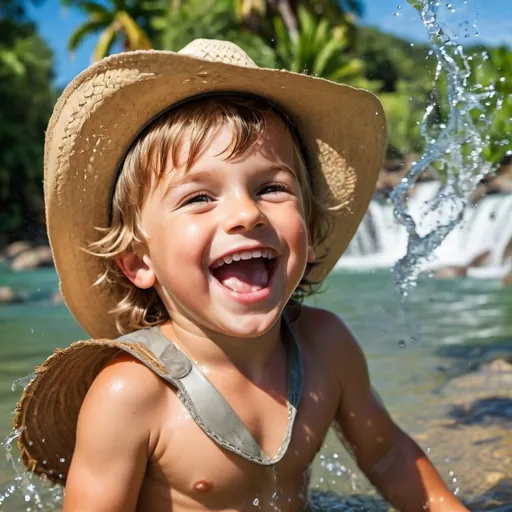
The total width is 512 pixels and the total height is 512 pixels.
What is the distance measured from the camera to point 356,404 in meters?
2.19

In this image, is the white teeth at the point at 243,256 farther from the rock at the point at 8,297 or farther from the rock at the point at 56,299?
the rock at the point at 8,297

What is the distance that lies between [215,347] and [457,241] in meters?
13.2

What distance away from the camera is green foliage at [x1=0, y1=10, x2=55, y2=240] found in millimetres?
23688

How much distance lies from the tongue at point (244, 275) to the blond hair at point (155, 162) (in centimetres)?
24

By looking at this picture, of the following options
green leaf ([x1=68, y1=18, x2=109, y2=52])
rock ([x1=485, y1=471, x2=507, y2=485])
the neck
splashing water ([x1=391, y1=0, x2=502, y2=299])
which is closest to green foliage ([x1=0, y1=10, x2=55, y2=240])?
green leaf ([x1=68, y1=18, x2=109, y2=52])

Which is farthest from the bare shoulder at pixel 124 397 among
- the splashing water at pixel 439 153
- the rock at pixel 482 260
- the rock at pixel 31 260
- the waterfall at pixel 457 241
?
the rock at pixel 31 260

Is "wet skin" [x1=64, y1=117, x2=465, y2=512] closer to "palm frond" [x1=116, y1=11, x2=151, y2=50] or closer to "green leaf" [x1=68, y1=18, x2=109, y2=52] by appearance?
"palm frond" [x1=116, y1=11, x2=151, y2=50]

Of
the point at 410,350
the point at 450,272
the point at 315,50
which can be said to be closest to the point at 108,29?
A: the point at 315,50

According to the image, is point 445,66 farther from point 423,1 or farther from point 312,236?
point 312,236

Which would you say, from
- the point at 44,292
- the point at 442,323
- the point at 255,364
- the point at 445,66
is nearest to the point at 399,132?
the point at 44,292

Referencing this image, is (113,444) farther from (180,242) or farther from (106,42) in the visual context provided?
(106,42)

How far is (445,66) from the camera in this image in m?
3.29

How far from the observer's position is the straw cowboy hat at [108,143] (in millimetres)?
1807

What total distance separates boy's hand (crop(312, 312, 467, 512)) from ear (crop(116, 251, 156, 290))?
53 cm
